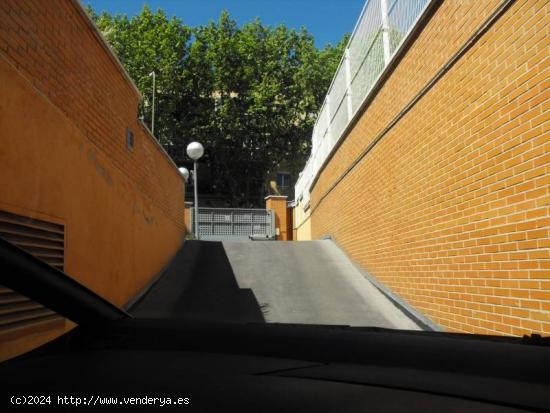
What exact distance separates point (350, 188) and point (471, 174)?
5.22 metres

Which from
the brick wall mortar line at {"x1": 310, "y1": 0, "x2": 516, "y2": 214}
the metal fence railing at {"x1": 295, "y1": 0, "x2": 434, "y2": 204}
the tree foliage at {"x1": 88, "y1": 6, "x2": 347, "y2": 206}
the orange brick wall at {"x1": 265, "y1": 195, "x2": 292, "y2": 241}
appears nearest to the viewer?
the brick wall mortar line at {"x1": 310, "y1": 0, "x2": 516, "y2": 214}

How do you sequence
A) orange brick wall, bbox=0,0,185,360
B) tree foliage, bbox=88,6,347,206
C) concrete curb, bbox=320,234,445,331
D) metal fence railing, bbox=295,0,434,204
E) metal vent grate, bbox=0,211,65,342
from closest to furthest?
metal vent grate, bbox=0,211,65,342
orange brick wall, bbox=0,0,185,360
concrete curb, bbox=320,234,445,331
metal fence railing, bbox=295,0,434,204
tree foliage, bbox=88,6,347,206

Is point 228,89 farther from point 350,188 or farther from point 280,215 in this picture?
point 350,188

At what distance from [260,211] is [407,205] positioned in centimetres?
1595

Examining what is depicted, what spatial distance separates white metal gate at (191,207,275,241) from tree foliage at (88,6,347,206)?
8.98 meters

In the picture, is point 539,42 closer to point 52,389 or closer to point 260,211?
point 52,389

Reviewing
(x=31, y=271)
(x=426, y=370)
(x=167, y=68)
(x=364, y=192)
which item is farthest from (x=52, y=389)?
(x=167, y=68)

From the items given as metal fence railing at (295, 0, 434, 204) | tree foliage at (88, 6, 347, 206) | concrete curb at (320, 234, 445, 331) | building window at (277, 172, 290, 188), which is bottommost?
concrete curb at (320, 234, 445, 331)

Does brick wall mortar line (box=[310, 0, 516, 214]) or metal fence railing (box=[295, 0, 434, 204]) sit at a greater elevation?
metal fence railing (box=[295, 0, 434, 204])

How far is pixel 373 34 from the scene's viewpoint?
8.37m

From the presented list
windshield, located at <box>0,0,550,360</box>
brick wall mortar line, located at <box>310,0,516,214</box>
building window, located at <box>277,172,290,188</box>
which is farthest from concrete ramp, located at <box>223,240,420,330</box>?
building window, located at <box>277,172,290,188</box>

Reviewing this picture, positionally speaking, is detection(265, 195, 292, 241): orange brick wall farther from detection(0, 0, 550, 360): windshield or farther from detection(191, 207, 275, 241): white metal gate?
detection(0, 0, 550, 360): windshield

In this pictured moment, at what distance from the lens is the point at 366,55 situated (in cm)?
885

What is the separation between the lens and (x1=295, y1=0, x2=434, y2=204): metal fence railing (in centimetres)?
714
